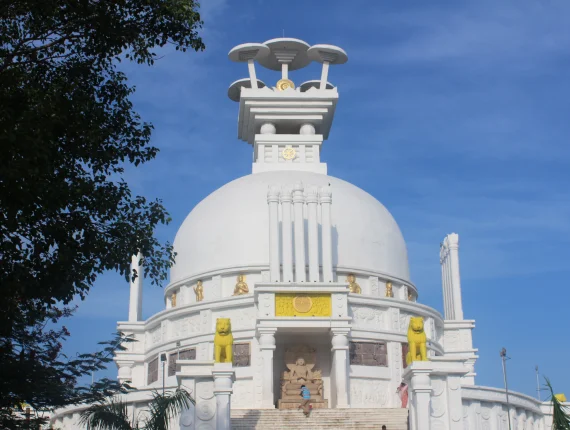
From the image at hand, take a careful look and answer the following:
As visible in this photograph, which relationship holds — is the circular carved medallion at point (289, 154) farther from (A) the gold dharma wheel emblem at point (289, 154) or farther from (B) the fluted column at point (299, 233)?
(B) the fluted column at point (299, 233)

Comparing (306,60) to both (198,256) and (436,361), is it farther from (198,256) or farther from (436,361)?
(436,361)

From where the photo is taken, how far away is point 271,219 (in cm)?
3384

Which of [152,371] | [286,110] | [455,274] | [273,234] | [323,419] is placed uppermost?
[286,110]

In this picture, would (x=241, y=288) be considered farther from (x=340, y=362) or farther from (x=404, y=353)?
(x=404, y=353)

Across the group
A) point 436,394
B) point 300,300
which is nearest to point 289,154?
point 300,300

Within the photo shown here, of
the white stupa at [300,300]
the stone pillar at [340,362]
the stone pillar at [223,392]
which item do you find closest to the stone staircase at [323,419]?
the white stupa at [300,300]

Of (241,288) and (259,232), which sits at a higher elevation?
(259,232)

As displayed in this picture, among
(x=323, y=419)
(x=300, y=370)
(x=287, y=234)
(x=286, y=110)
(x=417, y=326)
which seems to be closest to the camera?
→ (x=417, y=326)

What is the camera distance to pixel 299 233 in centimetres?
3372

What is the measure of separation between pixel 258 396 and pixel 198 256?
8574 mm

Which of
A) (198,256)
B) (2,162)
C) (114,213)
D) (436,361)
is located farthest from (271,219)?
(2,162)

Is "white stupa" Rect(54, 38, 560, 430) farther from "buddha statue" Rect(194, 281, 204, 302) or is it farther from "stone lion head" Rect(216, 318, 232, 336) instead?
"stone lion head" Rect(216, 318, 232, 336)

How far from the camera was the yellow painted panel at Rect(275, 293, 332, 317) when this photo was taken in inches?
1254

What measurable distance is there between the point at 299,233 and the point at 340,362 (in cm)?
555
